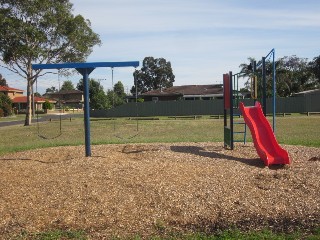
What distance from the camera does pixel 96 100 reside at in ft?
176

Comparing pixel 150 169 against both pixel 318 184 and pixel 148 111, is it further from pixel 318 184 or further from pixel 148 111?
pixel 148 111

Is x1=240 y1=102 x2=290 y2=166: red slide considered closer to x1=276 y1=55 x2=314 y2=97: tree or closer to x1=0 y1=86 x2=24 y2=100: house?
x1=276 y1=55 x2=314 y2=97: tree

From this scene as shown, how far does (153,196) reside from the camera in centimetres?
598

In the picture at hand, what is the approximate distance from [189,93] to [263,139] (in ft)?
204

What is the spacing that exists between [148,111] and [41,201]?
45.1m

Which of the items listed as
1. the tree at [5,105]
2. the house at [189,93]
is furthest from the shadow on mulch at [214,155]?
the house at [189,93]

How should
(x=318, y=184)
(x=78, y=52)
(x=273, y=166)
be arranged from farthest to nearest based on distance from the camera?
(x=78, y=52) → (x=273, y=166) → (x=318, y=184)

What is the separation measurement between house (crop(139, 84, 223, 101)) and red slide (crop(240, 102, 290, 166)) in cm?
5743

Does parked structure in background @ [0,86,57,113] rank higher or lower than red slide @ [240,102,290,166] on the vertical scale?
higher

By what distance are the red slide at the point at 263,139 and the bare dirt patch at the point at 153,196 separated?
0.30 meters

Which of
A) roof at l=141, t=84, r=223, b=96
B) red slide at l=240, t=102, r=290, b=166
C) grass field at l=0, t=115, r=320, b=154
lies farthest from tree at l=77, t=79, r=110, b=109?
red slide at l=240, t=102, r=290, b=166

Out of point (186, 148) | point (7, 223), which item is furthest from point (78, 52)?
point (7, 223)

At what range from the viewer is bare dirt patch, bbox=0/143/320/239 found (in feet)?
16.9

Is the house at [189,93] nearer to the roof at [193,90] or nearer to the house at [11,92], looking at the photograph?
the roof at [193,90]
